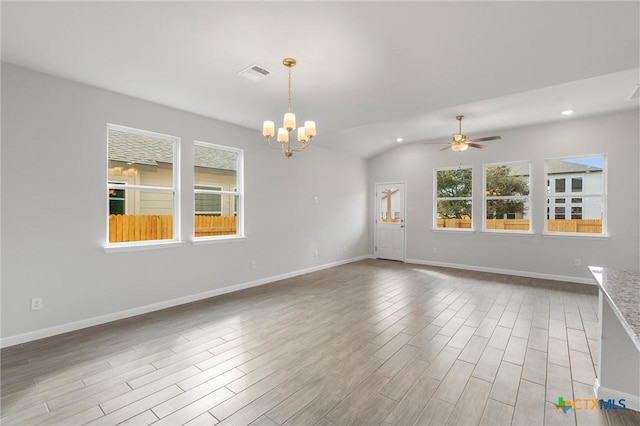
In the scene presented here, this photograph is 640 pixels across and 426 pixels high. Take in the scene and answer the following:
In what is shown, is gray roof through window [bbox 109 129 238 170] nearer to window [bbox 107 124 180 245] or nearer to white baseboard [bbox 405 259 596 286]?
window [bbox 107 124 180 245]

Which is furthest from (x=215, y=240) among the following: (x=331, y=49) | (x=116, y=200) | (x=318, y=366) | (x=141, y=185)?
(x=331, y=49)

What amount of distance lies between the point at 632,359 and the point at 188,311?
4330mm

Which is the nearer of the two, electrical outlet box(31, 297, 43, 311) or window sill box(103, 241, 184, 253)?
electrical outlet box(31, 297, 43, 311)

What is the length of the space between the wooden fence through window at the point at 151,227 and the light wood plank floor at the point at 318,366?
104cm

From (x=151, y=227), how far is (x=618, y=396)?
16.2 feet

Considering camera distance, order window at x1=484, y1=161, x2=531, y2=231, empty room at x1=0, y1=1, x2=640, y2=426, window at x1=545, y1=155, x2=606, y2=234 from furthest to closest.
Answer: window at x1=484, y1=161, x2=531, y2=231
window at x1=545, y1=155, x2=606, y2=234
empty room at x1=0, y1=1, x2=640, y2=426

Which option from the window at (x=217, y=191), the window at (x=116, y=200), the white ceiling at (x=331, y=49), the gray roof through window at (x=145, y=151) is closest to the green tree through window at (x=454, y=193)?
the white ceiling at (x=331, y=49)

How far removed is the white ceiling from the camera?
2.13m

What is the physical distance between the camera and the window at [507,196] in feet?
20.2

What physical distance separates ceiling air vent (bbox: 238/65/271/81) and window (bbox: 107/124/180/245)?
70.2 inches

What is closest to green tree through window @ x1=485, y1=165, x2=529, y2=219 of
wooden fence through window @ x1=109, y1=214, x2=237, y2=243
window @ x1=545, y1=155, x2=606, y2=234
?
window @ x1=545, y1=155, x2=606, y2=234

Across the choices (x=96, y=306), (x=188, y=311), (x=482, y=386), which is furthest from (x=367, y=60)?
(x=96, y=306)

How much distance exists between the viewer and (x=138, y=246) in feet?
12.5

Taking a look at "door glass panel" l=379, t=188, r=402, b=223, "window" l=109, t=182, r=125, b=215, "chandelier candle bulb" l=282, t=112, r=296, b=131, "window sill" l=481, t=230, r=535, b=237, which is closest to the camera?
"chandelier candle bulb" l=282, t=112, r=296, b=131
